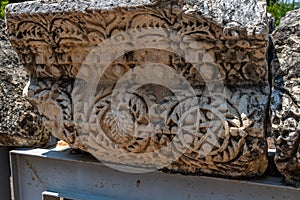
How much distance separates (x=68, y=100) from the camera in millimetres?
882

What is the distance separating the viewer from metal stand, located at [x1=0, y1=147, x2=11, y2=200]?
1202 millimetres

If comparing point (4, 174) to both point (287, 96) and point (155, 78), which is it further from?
point (287, 96)

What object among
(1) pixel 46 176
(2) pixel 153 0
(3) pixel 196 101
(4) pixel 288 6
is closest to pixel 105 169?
(1) pixel 46 176

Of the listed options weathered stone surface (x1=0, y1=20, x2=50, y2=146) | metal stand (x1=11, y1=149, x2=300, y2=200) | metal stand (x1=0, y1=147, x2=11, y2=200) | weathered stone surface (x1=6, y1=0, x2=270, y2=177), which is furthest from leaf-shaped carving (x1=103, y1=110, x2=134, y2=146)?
metal stand (x1=0, y1=147, x2=11, y2=200)

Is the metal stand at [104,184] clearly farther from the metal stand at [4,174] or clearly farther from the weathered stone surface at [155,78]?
the metal stand at [4,174]

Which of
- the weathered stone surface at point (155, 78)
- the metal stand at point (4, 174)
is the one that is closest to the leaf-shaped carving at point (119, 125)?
the weathered stone surface at point (155, 78)

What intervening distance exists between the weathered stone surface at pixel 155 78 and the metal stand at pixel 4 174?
0.36 m

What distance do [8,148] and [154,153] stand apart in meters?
0.56

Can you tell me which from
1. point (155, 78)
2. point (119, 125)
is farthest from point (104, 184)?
point (155, 78)

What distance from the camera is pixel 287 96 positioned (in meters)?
0.73

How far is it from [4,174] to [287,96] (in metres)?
0.83

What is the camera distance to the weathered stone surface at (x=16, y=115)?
3.36 ft

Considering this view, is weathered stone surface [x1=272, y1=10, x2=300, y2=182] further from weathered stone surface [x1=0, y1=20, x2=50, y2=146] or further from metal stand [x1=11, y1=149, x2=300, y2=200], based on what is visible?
weathered stone surface [x1=0, y1=20, x2=50, y2=146]

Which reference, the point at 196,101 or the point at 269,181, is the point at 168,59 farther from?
the point at 269,181
